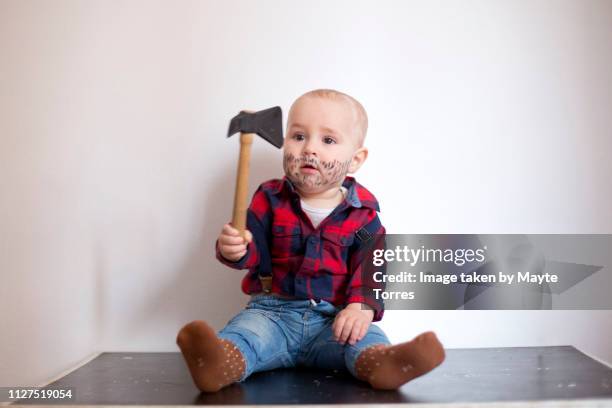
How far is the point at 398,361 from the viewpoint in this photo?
3.13 ft

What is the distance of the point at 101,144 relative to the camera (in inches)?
55.3

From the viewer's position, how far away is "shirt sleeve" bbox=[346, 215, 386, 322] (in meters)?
1.16

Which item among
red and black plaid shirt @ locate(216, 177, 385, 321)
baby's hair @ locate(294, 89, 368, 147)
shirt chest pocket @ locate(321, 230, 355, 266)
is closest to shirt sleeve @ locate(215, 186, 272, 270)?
red and black plaid shirt @ locate(216, 177, 385, 321)

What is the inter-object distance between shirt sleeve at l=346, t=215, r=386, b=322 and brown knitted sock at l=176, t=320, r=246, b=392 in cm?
27

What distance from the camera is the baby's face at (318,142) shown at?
1167 millimetres

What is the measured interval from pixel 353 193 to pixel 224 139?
0.35 metres

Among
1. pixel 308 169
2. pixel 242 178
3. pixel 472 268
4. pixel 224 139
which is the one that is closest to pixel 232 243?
pixel 242 178

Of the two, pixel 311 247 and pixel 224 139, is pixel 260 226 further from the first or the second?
pixel 224 139

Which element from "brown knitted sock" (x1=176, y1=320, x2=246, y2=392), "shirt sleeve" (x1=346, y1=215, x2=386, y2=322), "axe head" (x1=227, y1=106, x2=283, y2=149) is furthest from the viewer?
"shirt sleeve" (x1=346, y1=215, x2=386, y2=322)

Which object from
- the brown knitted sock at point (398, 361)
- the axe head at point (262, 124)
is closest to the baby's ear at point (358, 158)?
the axe head at point (262, 124)

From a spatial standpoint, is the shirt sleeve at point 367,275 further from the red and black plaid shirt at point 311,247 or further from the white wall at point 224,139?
the white wall at point 224,139

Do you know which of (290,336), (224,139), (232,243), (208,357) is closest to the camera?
(208,357)

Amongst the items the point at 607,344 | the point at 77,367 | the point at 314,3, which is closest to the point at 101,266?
the point at 77,367

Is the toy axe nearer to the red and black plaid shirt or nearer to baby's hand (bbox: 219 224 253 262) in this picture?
baby's hand (bbox: 219 224 253 262)
